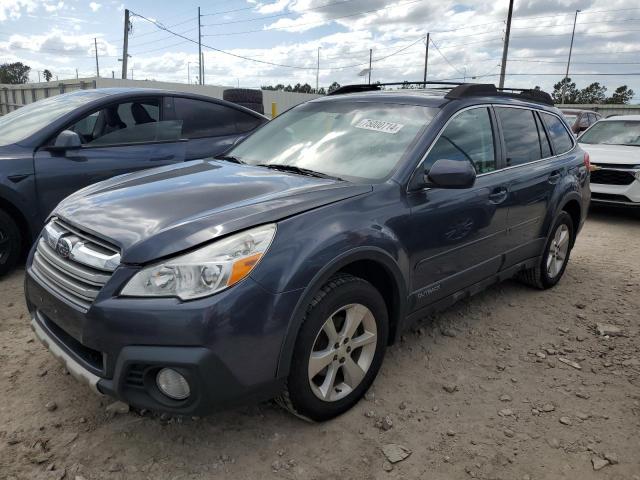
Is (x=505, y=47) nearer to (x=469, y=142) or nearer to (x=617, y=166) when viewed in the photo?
(x=617, y=166)

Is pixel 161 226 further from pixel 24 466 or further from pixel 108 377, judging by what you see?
pixel 24 466

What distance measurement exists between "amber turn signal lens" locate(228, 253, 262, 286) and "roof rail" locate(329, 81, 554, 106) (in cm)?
192

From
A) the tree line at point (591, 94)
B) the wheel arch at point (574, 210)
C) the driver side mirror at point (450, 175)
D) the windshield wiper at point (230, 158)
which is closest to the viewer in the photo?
the driver side mirror at point (450, 175)

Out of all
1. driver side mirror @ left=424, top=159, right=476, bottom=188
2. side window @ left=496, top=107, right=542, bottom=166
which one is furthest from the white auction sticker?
side window @ left=496, top=107, right=542, bottom=166

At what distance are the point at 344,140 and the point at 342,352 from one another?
1.32 metres

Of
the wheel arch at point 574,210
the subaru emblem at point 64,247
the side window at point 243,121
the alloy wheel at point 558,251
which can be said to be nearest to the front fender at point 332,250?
the subaru emblem at point 64,247

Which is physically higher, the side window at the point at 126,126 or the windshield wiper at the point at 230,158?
the side window at the point at 126,126

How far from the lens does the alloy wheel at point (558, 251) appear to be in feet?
14.8

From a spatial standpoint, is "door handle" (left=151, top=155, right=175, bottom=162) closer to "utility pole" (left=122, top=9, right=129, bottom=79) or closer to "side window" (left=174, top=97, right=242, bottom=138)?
"side window" (left=174, top=97, right=242, bottom=138)

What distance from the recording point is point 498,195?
3.46m

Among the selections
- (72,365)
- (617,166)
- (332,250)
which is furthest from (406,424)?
(617,166)

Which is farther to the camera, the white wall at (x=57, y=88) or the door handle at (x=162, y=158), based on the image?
the white wall at (x=57, y=88)

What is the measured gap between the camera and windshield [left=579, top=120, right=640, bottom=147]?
28.4 feet

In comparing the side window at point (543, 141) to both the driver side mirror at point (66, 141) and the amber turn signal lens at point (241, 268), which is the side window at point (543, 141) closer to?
the amber turn signal lens at point (241, 268)
